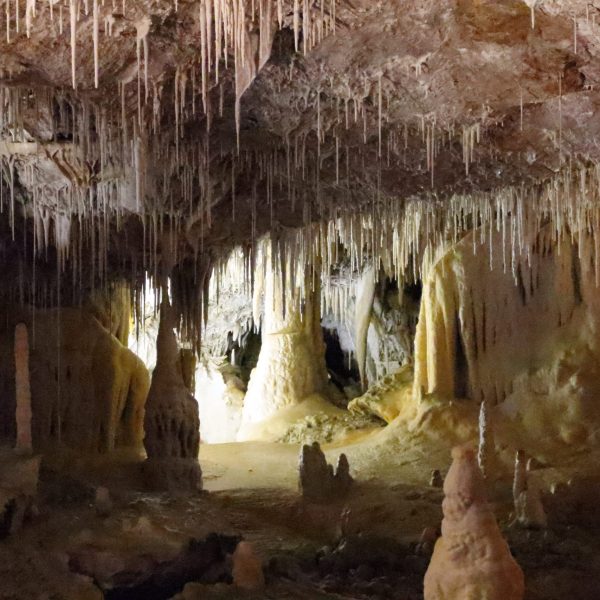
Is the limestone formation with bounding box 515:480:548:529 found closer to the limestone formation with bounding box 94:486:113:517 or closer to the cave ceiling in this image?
the cave ceiling

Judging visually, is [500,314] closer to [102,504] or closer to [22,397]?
[102,504]

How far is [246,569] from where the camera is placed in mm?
7168

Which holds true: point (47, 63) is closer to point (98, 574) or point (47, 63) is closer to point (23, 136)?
point (23, 136)

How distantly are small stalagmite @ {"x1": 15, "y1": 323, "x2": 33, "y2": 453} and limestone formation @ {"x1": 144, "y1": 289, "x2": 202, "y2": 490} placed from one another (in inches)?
72.9

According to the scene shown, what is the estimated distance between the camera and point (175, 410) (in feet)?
36.6

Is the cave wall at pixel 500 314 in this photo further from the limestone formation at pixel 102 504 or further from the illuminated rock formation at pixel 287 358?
the limestone formation at pixel 102 504

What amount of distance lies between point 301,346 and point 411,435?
583 cm

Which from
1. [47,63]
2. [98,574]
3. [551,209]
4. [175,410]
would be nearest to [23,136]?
[47,63]

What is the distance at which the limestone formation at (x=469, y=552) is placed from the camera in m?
5.06

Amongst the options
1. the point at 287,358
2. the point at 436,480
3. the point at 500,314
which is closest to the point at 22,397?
the point at 436,480

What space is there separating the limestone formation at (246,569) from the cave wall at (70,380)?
538cm

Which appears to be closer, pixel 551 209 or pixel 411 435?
pixel 551 209

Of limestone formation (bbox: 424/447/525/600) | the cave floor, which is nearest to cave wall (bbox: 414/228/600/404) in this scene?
the cave floor

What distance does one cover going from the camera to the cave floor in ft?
23.8
